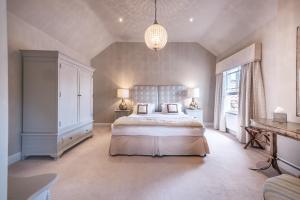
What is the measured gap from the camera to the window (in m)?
5.68

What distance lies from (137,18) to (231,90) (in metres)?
3.53

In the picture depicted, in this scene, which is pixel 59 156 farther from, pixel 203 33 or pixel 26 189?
pixel 203 33

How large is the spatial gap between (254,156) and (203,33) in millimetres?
3870

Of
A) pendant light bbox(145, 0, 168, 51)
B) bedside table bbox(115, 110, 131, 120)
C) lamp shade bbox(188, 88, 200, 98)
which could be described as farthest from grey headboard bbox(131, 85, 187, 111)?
pendant light bbox(145, 0, 168, 51)

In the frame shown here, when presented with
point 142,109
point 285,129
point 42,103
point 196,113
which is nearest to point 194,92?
point 196,113

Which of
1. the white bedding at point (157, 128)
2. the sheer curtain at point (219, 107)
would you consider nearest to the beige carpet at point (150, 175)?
the white bedding at point (157, 128)

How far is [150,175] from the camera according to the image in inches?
110

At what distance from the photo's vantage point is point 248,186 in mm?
2453

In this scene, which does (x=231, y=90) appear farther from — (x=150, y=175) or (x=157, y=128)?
(x=150, y=175)

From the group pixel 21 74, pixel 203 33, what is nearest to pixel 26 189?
pixel 21 74

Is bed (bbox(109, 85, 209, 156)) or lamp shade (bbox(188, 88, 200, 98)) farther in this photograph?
lamp shade (bbox(188, 88, 200, 98))

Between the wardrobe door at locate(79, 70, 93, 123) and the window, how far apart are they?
4.14 m

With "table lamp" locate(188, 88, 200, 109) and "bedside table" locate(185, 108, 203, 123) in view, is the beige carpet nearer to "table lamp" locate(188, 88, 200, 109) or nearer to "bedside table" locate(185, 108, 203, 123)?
"bedside table" locate(185, 108, 203, 123)

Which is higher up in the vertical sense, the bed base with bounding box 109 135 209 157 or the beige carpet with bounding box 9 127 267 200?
the bed base with bounding box 109 135 209 157
